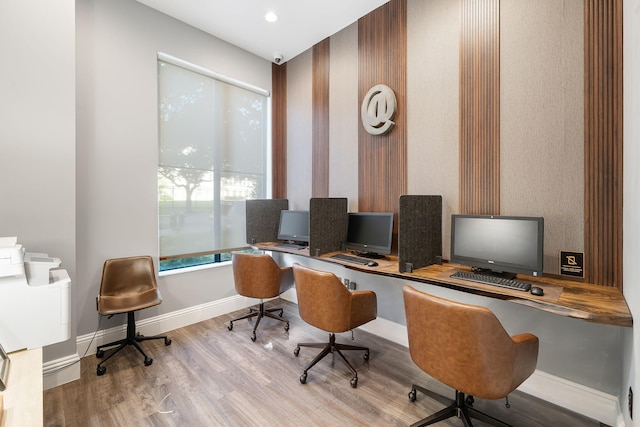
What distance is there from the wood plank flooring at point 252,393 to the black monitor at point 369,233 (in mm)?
927

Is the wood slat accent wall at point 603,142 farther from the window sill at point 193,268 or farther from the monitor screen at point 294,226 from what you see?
the window sill at point 193,268

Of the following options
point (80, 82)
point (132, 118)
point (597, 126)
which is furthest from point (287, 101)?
point (597, 126)

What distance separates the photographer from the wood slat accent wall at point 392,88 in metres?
2.83

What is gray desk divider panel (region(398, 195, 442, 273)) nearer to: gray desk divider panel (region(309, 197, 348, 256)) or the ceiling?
gray desk divider panel (region(309, 197, 348, 256))

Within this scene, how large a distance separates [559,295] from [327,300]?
1.43m

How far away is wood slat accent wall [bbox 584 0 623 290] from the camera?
1.75 m

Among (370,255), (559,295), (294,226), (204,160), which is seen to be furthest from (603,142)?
(204,160)

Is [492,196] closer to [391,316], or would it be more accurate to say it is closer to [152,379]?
[391,316]

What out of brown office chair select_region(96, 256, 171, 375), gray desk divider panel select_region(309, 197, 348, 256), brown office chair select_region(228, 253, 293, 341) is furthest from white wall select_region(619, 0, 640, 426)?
brown office chair select_region(96, 256, 171, 375)

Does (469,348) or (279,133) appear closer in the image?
(469,348)

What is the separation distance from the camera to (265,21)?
125 inches

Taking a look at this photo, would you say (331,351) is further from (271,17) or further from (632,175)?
(271,17)

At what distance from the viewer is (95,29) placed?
8.60 feet

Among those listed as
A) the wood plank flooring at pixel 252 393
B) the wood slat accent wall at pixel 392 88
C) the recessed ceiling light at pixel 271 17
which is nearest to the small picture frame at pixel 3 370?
the wood plank flooring at pixel 252 393
